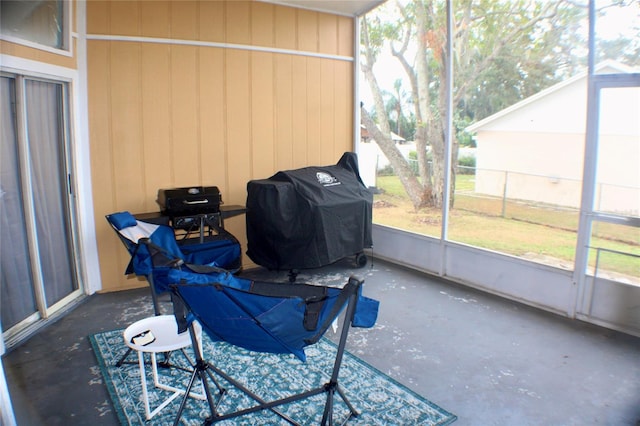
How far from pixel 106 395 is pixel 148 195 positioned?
2294mm

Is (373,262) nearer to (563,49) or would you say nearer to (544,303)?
(544,303)

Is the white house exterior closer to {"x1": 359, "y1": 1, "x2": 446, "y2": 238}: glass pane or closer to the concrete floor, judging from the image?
{"x1": 359, "y1": 1, "x2": 446, "y2": 238}: glass pane

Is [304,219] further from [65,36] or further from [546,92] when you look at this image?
[65,36]

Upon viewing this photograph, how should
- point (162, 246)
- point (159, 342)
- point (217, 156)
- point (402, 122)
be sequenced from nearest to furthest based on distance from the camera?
1. point (159, 342)
2. point (162, 246)
3. point (217, 156)
4. point (402, 122)

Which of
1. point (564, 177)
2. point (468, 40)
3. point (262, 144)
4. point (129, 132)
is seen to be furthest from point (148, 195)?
point (564, 177)

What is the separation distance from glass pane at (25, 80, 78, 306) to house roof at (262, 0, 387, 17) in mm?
2506

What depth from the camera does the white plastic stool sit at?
8.08ft

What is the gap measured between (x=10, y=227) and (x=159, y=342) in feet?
5.58

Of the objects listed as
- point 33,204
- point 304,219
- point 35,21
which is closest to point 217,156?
point 304,219

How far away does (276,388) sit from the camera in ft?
9.41

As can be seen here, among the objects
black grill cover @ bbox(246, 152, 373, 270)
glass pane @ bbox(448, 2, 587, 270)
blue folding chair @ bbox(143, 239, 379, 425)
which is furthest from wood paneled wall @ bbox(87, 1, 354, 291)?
blue folding chair @ bbox(143, 239, 379, 425)

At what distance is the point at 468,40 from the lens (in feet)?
15.2

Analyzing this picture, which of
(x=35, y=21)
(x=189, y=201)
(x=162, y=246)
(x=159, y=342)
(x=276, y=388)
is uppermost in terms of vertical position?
(x=35, y=21)

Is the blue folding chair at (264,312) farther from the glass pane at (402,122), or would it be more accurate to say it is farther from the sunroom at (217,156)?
the glass pane at (402,122)
